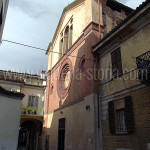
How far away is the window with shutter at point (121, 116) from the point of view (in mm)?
7266

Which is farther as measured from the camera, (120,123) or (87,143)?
Answer: (87,143)

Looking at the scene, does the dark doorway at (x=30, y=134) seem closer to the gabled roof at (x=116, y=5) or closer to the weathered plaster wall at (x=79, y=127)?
the weathered plaster wall at (x=79, y=127)

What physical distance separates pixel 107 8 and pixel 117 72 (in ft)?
21.3

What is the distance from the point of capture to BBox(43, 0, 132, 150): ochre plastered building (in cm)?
994

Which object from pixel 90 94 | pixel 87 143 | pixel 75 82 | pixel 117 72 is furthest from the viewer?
pixel 75 82

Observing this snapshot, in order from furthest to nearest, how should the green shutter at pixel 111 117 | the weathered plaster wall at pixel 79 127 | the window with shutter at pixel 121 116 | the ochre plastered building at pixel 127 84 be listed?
the weathered plaster wall at pixel 79 127 < the green shutter at pixel 111 117 < the window with shutter at pixel 121 116 < the ochre plastered building at pixel 127 84

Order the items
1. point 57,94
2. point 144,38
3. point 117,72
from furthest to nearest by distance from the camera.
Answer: point 57,94, point 117,72, point 144,38

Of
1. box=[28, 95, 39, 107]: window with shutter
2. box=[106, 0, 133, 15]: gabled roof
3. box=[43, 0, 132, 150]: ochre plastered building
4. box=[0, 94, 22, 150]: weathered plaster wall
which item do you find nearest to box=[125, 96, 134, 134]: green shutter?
box=[43, 0, 132, 150]: ochre plastered building

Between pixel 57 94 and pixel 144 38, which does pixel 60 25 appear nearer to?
pixel 57 94

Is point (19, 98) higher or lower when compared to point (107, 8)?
lower

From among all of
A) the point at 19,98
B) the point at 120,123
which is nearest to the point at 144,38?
the point at 120,123

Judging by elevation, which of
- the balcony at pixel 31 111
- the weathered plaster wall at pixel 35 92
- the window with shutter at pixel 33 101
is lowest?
the balcony at pixel 31 111

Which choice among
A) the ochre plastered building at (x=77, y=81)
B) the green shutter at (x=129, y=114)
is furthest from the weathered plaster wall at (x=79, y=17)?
the green shutter at (x=129, y=114)

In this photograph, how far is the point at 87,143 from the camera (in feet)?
30.7
